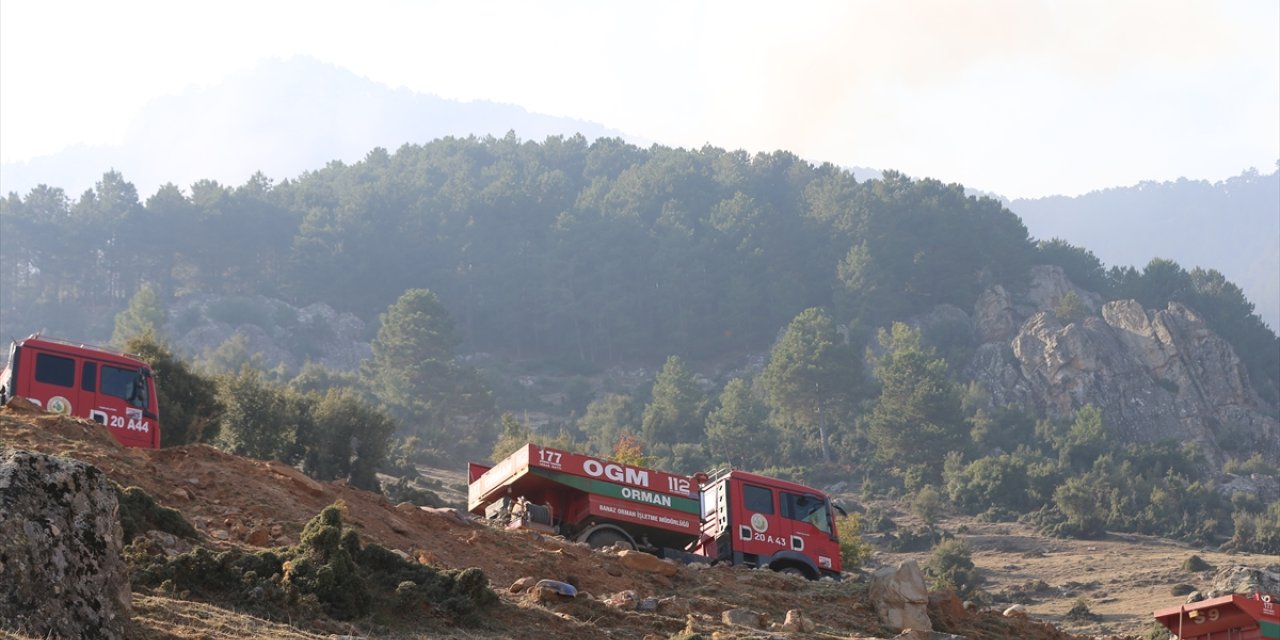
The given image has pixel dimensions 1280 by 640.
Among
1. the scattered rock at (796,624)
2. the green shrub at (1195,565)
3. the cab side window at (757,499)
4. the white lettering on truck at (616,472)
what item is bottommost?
the scattered rock at (796,624)

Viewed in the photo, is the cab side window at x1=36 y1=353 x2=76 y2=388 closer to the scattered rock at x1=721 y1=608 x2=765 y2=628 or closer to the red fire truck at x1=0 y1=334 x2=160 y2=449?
the red fire truck at x1=0 y1=334 x2=160 y2=449

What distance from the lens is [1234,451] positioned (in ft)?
398

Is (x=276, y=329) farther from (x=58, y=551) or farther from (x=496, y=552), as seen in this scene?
(x=58, y=551)

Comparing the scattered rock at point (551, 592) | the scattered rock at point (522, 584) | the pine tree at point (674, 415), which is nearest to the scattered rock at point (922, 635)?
the scattered rock at point (551, 592)

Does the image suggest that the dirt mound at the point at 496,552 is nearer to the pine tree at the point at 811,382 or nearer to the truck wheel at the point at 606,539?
the truck wheel at the point at 606,539

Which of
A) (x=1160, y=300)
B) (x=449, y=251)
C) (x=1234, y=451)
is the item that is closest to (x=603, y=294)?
(x=449, y=251)

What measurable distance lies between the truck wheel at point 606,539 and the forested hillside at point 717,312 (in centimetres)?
5619

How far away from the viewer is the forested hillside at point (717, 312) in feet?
368

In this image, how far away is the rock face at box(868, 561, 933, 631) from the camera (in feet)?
92.2

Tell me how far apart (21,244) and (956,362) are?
95.7 m

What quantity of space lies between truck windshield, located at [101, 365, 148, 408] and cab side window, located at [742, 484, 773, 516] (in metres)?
14.7

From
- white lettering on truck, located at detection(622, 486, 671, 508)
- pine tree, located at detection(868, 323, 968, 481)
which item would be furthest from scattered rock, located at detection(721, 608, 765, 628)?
pine tree, located at detection(868, 323, 968, 481)

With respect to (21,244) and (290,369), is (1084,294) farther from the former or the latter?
(21,244)

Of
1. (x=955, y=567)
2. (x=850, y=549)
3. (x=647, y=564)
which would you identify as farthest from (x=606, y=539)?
(x=955, y=567)
